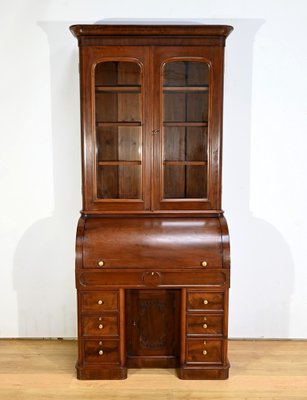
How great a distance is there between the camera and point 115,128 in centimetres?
277

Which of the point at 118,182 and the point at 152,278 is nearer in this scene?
the point at 152,278

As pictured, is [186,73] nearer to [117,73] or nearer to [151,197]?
[117,73]

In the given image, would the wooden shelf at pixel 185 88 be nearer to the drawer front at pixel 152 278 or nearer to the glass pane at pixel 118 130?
the glass pane at pixel 118 130

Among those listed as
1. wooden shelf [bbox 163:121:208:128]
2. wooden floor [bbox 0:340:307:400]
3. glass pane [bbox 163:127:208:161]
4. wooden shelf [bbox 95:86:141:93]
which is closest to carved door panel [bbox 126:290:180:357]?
wooden floor [bbox 0:340:307:400]

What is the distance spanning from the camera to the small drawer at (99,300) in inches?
106

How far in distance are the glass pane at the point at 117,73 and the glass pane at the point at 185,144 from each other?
351 millimetres

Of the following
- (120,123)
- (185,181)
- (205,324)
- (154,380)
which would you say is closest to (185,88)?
(120,123)

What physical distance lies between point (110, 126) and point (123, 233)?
63cm

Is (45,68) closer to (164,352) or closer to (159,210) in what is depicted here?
(159,210)

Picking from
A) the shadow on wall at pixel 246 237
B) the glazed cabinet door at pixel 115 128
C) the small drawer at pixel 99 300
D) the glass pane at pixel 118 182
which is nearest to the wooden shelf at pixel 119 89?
the glazed cabinet door at pixel 115 128

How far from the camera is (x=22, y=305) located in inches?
130

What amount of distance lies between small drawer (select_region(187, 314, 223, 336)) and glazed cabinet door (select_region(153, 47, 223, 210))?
0.63m

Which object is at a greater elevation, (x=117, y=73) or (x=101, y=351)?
(x=117, y=73)

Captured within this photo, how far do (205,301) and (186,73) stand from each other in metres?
1.31
